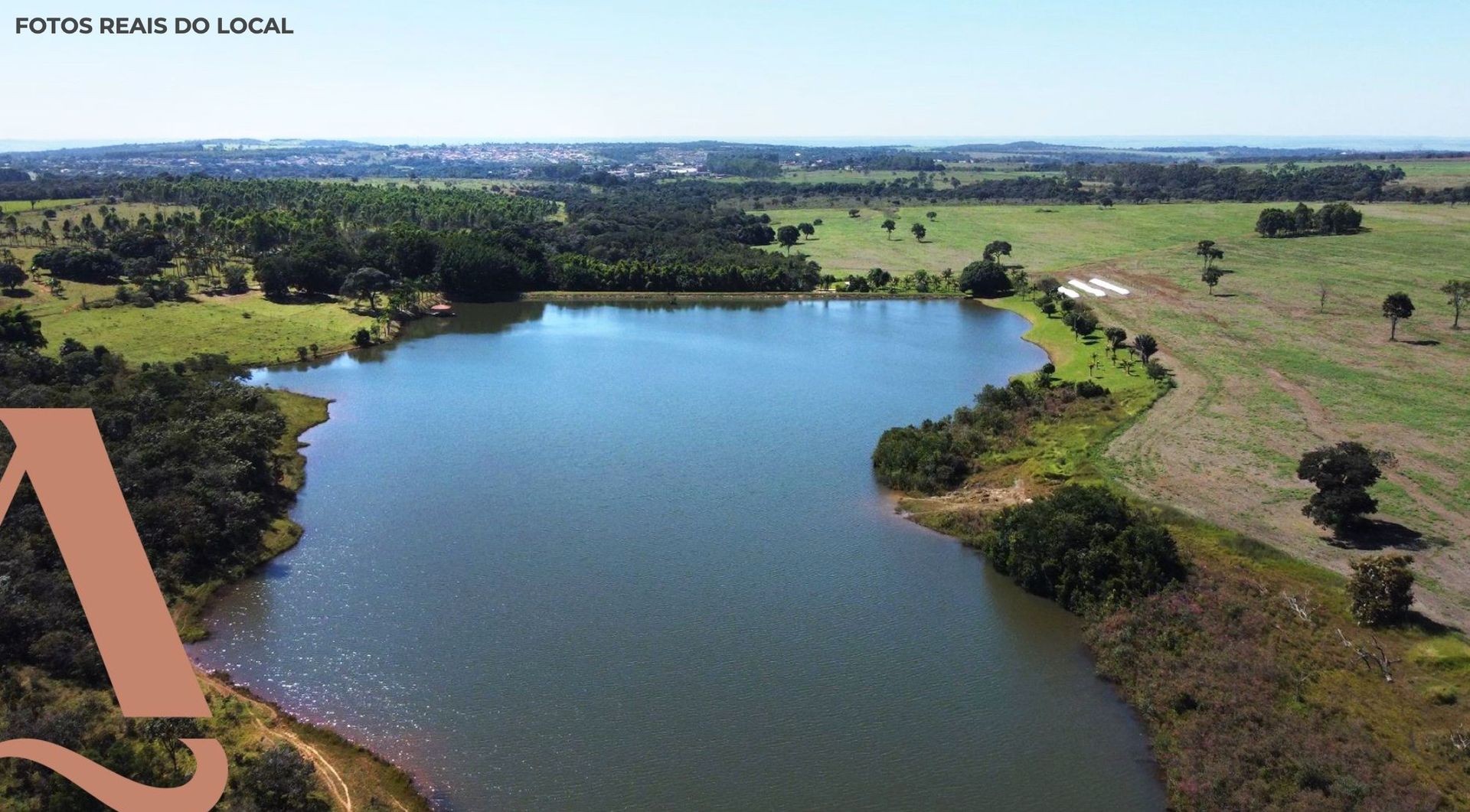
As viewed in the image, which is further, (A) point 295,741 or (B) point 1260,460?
(B) point 1260,460

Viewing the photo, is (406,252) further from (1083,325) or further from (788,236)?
(1083,325)

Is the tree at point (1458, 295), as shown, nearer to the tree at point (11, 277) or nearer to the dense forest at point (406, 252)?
the dense forest at point (406, 252)

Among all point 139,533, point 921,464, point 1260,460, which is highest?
point 1260,460

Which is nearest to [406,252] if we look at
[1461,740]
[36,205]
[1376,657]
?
[36,205]

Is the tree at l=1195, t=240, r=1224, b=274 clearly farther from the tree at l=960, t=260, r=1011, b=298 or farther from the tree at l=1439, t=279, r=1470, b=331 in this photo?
the tree at l=1439, t=279, r=1470, b=331

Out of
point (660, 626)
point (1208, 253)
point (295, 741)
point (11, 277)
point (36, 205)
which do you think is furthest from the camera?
point (36, 205)

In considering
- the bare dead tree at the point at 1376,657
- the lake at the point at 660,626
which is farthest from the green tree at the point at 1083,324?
the bare dead tree at the point at 1376,657

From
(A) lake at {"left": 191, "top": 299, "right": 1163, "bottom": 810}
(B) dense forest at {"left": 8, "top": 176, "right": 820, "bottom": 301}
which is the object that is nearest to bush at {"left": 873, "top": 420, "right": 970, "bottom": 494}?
(A) lake at {"left": 191, "top": 299, "right": 1163, "bottom": 810}
